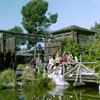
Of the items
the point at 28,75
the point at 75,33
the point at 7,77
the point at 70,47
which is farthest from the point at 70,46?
the point at 7,77

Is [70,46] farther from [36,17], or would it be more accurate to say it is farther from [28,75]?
[36,17]

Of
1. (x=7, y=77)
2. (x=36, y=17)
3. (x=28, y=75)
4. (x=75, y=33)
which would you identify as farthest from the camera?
(x=36, y=17)

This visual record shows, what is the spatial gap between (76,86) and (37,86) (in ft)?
7.44

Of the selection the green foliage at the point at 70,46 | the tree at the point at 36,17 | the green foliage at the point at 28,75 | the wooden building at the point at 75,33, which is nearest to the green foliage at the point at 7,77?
the green foliage at the point at 28,75

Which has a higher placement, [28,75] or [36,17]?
[36,17]

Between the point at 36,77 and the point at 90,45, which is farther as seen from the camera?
the point at 90,45

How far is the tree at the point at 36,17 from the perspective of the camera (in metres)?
35.8

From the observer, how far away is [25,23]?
36312mm

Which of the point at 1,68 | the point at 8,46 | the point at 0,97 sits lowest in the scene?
the point at 0,97

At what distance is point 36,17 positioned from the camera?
3625 centimetres

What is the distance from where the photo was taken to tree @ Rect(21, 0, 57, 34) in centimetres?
3578

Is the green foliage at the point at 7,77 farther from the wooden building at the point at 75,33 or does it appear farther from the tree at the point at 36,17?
the tree at the point at 36,17

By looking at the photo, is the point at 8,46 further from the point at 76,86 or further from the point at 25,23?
the point at 25,23

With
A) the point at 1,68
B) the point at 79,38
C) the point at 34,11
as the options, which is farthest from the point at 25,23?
the point at 1,68
